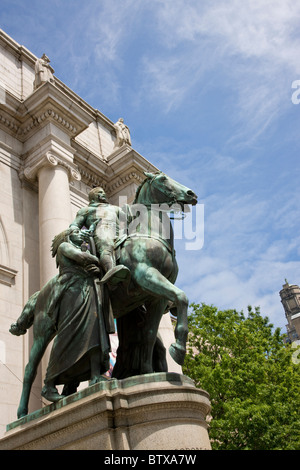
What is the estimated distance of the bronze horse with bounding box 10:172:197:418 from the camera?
226 inches

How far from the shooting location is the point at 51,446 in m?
5.13

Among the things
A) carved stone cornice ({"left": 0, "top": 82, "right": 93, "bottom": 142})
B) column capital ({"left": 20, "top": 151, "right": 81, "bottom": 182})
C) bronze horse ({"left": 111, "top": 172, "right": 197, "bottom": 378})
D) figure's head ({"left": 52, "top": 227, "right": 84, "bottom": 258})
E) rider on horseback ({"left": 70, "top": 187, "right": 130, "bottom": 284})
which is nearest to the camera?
bronze horse ({"left": 111, "top": 172, "right": 197, "bottom": 378})

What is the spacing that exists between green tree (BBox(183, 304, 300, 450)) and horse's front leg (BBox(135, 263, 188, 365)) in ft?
41.4

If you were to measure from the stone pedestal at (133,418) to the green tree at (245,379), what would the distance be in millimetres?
12847

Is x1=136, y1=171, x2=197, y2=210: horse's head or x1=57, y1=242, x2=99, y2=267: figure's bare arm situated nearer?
x1=57, y1=242, x2=99, y2=267: figure's bare arm

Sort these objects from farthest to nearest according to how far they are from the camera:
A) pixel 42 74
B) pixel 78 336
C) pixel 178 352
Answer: pixel 42 74, pixel 78 336, pixel 178 352

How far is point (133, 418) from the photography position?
4828mm

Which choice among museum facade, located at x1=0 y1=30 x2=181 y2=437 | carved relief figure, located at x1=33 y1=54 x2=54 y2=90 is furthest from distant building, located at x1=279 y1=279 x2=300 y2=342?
carved relief figure, located at x1=33 y1=54 x2=54 y2=90

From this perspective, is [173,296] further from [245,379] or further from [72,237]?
[245,379]

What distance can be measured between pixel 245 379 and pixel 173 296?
16.4 meters

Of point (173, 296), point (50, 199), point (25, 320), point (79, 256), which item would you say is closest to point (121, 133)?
point (50, 199)

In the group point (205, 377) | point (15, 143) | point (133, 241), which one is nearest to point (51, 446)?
point (133, 241)

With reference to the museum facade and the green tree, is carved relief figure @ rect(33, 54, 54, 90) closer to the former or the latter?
the museum facade

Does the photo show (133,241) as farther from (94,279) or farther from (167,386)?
(167,386)
